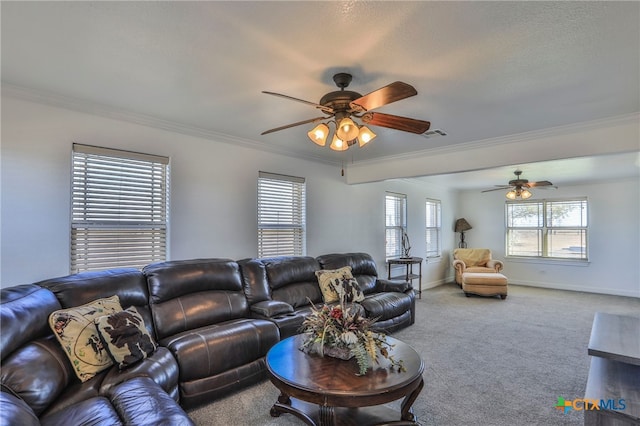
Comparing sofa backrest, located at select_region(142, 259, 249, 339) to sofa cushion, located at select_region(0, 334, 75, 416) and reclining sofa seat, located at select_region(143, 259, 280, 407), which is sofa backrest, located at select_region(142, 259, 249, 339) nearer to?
reclining sofa seat, located at select_region(143, 259, 280, 407)

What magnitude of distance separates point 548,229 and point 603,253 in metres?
1.12

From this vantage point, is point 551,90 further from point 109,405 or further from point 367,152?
point 109,405

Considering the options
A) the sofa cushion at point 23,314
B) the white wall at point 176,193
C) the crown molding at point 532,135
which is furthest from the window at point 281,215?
the sofa cushion at point 23,314

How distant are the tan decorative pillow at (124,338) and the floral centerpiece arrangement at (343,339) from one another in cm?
114

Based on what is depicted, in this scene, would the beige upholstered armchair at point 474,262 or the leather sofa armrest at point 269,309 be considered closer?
the leather sofa armrest at point 269,309

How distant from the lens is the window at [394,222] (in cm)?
655

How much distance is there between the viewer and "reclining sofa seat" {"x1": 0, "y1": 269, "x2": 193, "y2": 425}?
160cm

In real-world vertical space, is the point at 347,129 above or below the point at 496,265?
above

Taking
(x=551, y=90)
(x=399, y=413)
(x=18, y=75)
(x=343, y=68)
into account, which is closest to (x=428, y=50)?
(x=343, y=68)

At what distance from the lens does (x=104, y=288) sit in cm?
260

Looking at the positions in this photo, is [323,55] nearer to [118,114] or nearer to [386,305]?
[118,114]

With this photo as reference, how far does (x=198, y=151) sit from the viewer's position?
3.74 meters

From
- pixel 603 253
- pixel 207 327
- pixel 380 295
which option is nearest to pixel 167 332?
pixel 207 327

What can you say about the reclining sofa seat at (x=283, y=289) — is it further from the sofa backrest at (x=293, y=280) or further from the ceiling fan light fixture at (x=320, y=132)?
the ceiling fan light fixture at (x=320, y=132)
